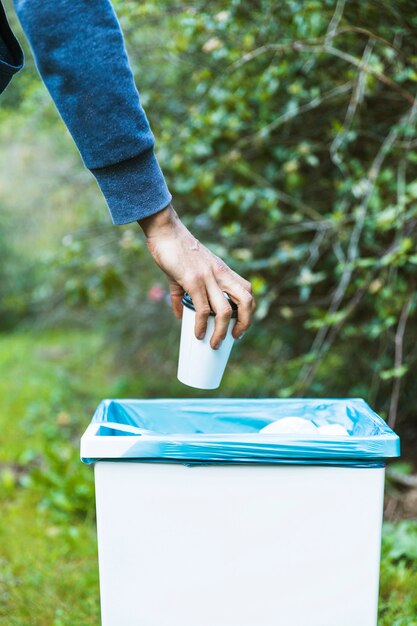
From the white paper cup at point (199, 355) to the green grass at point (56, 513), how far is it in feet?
2.67

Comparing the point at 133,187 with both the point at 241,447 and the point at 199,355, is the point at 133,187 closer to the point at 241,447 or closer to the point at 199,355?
the point at 199,355

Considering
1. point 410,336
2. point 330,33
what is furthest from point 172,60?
point 410,336

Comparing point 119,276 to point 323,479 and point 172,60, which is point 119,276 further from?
point 323,479

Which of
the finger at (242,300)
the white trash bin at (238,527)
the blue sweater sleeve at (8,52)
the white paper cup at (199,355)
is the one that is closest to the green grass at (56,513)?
the white trash bin at (238,527)

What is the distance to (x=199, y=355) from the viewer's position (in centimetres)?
142

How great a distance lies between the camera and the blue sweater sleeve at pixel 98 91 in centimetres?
113

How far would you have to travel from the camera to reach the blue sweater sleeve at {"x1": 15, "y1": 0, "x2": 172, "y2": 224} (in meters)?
1.13

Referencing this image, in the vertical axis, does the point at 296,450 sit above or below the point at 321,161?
above

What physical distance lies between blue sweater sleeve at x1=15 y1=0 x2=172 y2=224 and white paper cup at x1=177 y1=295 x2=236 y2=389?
25cm

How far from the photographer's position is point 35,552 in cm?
244

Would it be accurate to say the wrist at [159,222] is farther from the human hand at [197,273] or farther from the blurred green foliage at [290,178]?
the blurred green foliage at [290,178]

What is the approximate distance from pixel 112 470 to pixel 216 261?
427mm

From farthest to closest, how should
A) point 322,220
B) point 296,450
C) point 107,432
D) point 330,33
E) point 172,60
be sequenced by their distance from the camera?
point 172,60
point 322,220
point 330,33
point 107,432
point 296,450

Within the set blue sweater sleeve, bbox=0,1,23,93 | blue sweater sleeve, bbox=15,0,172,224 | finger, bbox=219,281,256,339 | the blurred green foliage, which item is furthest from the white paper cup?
the blurred green foliage
